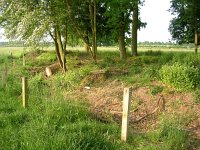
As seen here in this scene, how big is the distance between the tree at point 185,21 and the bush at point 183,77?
19.0m

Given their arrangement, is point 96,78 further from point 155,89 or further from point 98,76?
point 155,89

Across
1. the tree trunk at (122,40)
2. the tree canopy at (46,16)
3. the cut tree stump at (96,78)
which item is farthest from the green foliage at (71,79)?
the tree trunk at (122,40)

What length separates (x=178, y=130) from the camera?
27.7 feet

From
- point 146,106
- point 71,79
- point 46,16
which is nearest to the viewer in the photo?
point 146,106

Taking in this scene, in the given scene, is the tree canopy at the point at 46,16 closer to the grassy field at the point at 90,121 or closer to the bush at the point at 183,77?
the grassy field at the point at 90,121

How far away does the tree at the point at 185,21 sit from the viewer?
1225 inches

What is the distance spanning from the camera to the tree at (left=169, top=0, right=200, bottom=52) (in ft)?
102

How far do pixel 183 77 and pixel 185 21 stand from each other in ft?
82.5

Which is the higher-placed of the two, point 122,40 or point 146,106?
point 122,40

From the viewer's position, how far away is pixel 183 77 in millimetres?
11688

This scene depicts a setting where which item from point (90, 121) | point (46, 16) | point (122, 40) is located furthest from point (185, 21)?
point (90, 121)

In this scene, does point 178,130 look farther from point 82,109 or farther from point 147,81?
point 147,81

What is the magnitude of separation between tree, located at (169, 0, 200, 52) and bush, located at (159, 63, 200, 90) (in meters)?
19.0

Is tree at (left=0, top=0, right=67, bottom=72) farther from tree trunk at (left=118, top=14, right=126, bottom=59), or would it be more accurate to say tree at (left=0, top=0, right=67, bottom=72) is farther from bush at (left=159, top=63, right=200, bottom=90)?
bush at (left=159, top=63, right=200, bottom=90)
